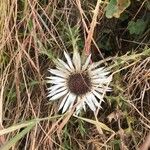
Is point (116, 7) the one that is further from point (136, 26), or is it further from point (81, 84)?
point (81, 84)

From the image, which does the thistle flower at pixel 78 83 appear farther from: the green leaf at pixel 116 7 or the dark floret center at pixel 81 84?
the green leaf at pixel 116 7

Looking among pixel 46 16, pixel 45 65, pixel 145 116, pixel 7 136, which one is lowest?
pixel 7 136

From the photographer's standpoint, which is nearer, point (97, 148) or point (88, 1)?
point (97, 148)

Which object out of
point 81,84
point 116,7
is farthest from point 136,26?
point 81,84

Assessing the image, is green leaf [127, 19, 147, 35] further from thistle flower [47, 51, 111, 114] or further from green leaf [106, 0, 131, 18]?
thistle flower [47, 51, 111, 114]

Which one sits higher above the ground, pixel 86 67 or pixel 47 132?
pixel 86 67

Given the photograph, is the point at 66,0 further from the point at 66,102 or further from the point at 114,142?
the point at 114,142

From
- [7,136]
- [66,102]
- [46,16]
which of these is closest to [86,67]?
[66,102]

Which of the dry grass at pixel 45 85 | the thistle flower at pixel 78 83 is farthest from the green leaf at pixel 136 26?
the thistle flower at pixel 78 83

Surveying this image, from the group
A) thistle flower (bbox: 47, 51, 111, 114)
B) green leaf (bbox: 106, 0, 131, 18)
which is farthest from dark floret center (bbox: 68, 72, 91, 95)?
green leaf (bbox: 106, 0, 131, 18)
